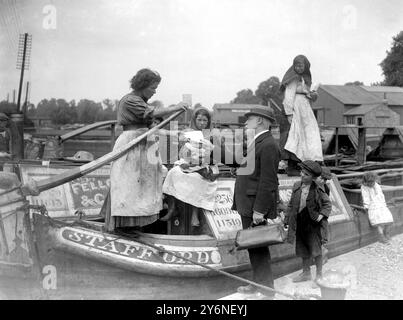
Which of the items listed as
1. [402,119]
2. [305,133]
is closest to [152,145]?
[305,133]

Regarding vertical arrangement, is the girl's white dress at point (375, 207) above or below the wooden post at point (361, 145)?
below

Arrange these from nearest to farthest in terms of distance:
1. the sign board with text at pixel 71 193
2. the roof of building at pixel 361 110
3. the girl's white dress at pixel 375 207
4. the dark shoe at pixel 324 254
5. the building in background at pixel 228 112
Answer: the sign board with text at pixel 71 193, the dark shoe at pixel 324 254, the girl's white dress at pixel 375 207, the building in background at pixel 228 112, the roof of building at pixel 361 110

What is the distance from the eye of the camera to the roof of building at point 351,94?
4578 cm

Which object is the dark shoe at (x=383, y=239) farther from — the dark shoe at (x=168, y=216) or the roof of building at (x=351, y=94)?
the roof of building at (x=351, y=94)

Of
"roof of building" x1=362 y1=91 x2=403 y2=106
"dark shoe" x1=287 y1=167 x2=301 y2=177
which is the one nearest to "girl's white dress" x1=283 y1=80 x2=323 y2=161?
"dark shoe" x1=287 y1=167 x2=301 y2=177

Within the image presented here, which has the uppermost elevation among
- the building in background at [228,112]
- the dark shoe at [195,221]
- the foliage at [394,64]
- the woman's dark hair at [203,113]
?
the foliage at [394,64]

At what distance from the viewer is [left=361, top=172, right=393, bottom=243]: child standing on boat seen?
23.5 ft

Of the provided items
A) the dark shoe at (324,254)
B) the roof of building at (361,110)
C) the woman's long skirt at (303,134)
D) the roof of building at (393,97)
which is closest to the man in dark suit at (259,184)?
the dark shoe at (324,254)

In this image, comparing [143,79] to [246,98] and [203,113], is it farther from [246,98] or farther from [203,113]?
[246,98]

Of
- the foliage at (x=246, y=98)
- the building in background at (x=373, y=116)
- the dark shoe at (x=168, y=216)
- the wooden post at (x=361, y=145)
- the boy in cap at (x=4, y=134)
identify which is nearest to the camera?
the dark shoe at (x=168, y=216)

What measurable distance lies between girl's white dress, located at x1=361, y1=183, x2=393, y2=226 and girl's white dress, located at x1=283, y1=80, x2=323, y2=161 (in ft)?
4.89

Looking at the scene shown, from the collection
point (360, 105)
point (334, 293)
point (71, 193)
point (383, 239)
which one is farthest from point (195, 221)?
point (360, 105)

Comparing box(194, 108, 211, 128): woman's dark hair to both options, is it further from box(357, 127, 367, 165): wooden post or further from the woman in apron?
box(357, 127, 367, 165): wooden post
